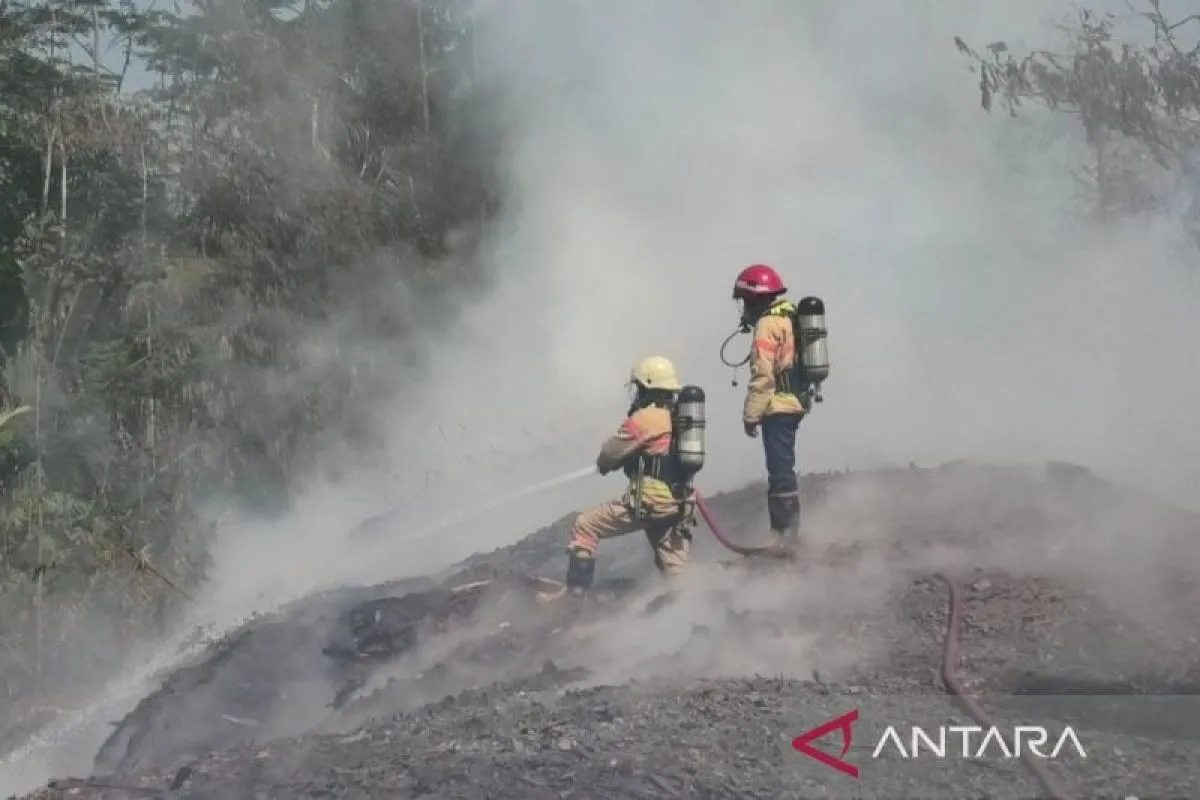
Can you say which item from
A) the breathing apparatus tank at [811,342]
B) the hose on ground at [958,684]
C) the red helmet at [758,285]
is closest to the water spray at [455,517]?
the red helmet at [758,285]

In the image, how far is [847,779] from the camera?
4742 mm

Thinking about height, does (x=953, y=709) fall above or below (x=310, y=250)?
below

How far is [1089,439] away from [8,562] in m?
11.1

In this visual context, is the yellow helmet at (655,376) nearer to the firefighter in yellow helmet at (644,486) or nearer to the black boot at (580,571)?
the firefighter in yellow helmet at (644,486)

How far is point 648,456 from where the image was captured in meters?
7.95

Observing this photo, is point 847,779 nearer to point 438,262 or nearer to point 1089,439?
point 1089,439

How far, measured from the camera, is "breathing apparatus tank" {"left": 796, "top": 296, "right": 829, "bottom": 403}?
7977 mm

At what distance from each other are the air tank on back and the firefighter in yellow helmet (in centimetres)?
12

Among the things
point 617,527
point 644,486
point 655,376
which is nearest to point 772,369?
point 655,376

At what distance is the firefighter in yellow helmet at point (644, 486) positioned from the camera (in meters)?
7.92

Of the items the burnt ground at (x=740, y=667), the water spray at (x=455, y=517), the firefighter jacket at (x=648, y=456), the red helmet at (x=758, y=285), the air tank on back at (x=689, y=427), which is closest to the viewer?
the burnt ground at (x=740, y=667)

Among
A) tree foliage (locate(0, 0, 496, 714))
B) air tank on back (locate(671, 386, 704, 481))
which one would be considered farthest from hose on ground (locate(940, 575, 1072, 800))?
tree foliage (locate(0, 0, 496, 714))

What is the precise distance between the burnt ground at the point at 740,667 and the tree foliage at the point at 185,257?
5253mm

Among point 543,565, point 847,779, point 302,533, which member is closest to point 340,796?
point 847,779
